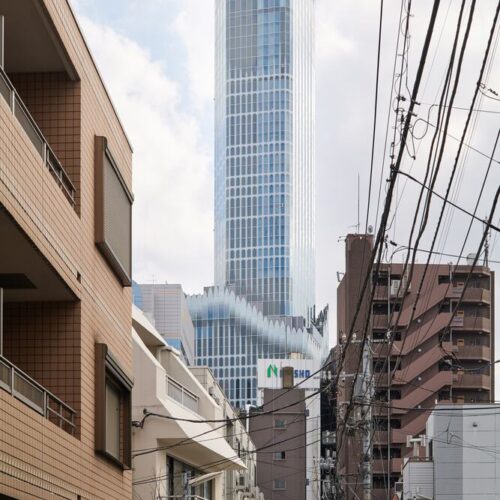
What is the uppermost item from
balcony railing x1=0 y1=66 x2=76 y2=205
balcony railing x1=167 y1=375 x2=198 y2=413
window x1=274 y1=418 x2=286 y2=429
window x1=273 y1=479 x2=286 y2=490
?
window x1=274 y1=418 x2=286 y2=429

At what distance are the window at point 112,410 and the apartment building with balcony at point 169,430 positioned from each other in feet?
12.0

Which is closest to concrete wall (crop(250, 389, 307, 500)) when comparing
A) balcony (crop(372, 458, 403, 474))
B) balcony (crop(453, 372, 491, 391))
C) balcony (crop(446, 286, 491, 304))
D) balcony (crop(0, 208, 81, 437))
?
balcony (crop(453, 372, 491, 391))

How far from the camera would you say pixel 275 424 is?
144125 mm

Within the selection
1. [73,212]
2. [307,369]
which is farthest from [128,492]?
[307,369]

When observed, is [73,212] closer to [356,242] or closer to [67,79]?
[67,79]

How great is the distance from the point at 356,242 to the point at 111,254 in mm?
98686

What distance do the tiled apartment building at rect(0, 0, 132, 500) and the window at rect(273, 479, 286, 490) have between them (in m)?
116

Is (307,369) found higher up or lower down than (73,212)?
higher up

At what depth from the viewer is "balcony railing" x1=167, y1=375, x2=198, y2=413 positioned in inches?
1531

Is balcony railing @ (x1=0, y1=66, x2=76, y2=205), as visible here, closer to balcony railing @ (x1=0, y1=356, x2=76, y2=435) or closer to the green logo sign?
balcony railing @ (x1=0, y1=356, x2=76, y2=435)

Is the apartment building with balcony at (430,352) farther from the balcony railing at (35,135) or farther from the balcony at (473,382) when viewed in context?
the balcony railing at (35,135)

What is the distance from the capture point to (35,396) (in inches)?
803

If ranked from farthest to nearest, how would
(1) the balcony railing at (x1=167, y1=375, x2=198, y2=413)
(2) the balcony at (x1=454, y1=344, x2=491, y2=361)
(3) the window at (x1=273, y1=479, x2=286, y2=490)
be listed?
(3) the window at (x1=273, y1=479, x2=286, y2=490) → (2) the balcony at (x1=454, y1=344, x2=491, y2=361) → (1) the balcony railing at (x1=167, y1=375, x2=198, y2=413)

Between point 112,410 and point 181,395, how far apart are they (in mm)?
13808
